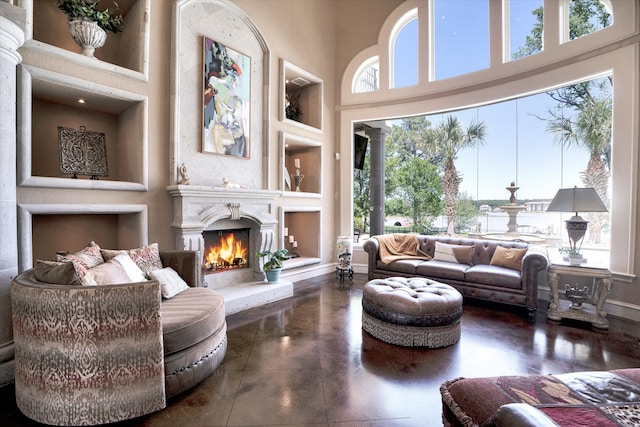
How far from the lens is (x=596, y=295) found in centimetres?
366

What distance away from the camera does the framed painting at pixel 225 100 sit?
4.03m

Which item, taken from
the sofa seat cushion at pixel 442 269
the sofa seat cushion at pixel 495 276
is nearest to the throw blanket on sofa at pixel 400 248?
the sofa seat cushion at pixel 442 269

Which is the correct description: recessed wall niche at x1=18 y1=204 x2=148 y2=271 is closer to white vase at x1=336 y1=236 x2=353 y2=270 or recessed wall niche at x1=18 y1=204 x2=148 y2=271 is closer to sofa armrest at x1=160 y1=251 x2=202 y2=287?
sofa armrest at x1=160 y1=251 x2=202 y2=287

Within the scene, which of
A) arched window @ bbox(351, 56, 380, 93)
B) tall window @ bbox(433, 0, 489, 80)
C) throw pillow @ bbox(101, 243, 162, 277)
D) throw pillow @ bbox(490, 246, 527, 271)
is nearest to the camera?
throw pillow @ bbox(101, 243, 162, 277)

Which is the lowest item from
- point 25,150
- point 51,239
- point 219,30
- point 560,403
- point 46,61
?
point 560,403

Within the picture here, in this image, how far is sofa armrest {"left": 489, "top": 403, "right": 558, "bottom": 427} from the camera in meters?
0.79

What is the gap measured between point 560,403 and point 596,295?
3.62 meters

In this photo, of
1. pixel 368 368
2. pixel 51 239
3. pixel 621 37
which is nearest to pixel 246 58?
pixel 51 239

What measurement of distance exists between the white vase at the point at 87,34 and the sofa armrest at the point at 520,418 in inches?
165

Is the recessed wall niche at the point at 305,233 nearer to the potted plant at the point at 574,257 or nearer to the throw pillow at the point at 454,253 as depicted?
the throw pillow at the point at 454,253

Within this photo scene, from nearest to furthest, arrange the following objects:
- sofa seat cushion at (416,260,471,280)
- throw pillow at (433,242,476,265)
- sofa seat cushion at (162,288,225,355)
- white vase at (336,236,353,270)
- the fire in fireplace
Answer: sofa seat cushion at (162,288,225,355)
sofa seat cushion at (416,260,471,280)
the fire in fireplace
throw pillow at (433,242,476,265)
white vase at (336,236,353,270)

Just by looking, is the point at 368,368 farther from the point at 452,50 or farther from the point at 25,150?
the point at 452,50

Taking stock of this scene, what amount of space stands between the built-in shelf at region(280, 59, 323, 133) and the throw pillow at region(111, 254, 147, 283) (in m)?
3.75

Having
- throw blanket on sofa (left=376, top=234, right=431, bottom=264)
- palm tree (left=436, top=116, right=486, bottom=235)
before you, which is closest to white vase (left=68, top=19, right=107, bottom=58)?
throw blanket on sofa (left=376, top=234, right=431, bottom=264)
